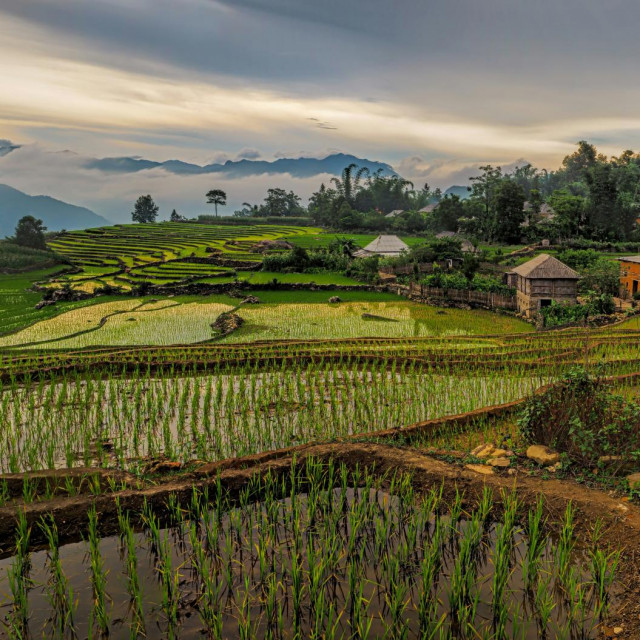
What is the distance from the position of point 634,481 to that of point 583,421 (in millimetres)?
1335

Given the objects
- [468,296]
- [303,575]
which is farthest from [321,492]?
[468,296]

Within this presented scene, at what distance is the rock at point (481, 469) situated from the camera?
249 inches

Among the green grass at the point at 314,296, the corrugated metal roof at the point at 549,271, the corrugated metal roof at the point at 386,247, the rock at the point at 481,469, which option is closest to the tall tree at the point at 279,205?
the corrugated metal roof at the point at 386,247

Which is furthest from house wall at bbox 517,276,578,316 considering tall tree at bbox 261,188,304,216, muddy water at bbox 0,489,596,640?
tall tree at bbox 261,188,304,216

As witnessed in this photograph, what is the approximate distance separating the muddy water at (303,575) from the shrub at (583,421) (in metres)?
1.87

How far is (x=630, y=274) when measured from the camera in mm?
25172

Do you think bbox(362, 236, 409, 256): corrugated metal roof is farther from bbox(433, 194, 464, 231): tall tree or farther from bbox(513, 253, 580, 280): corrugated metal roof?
bbox(513, 253, 580, 280): corrugated metal roof

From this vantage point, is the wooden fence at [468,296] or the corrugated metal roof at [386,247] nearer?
the wooden fence at [468,296]

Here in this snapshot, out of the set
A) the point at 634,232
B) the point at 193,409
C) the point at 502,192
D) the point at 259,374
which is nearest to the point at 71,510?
the point at 193,409

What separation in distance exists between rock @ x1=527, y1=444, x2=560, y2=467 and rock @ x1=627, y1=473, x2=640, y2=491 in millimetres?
883

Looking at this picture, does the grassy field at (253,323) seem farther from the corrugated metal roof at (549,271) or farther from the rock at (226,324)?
the corrugated metal roof at (549,271)

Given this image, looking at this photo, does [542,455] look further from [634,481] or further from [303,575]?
[303,575]

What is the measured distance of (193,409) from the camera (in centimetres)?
938

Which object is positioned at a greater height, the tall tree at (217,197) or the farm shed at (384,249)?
the tall tree at (217,197)
